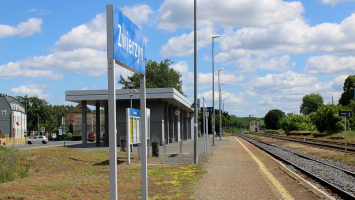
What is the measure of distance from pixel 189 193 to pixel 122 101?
1099 inches

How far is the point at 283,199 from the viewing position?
804cm

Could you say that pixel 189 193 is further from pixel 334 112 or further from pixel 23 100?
pixel 23 100

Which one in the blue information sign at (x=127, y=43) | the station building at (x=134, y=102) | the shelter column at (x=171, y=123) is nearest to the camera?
the blue information sign at (x=127, y=43)

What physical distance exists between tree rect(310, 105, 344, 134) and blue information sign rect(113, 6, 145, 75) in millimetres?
46458

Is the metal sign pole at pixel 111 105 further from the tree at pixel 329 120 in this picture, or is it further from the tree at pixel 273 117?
the tree at pixel 273 117

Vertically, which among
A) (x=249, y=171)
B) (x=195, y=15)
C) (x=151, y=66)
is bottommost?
(x=249, y=171)

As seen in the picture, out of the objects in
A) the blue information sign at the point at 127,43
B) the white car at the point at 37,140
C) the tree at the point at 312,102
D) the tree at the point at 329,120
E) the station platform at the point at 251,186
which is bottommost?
the white car at the point at 37,140

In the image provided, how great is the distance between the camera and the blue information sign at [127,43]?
196 inches

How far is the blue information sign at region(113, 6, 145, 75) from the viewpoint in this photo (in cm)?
498

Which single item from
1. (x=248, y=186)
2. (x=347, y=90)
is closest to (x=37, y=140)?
(x=248, y=186)

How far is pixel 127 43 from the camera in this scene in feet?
18.0

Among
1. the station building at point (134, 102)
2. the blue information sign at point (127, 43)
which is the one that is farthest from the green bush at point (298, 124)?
the blue information sign at point (127, 43)

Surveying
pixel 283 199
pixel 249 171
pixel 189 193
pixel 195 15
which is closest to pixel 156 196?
pixel 189 193

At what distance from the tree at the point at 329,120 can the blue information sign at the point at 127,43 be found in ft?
152
